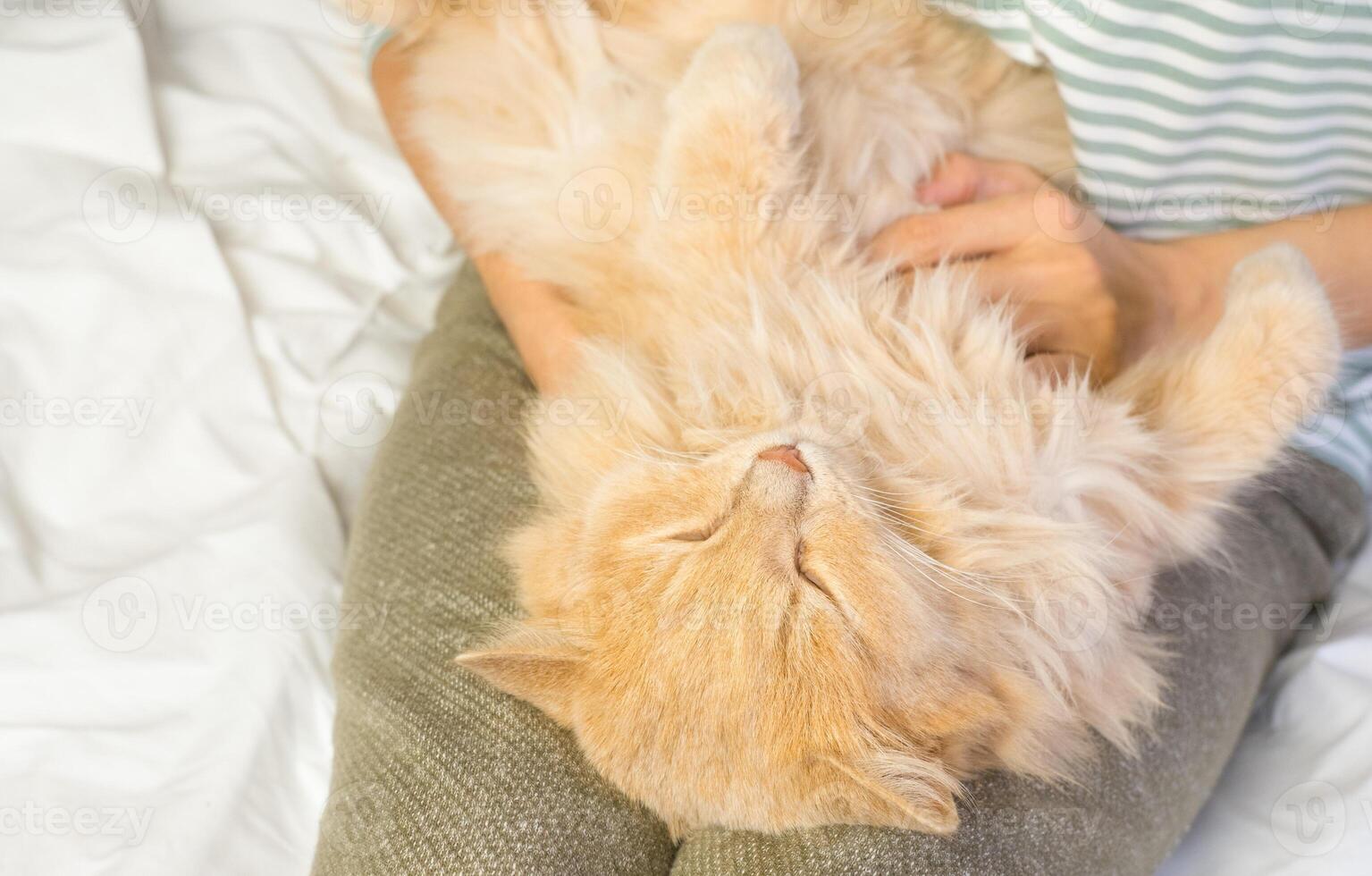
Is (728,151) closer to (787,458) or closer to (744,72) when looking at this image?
(744,72)

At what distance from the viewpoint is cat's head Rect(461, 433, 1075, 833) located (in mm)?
1187

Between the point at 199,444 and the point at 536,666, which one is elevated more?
the point at 536,666

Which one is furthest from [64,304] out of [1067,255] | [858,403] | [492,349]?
[1067,255]

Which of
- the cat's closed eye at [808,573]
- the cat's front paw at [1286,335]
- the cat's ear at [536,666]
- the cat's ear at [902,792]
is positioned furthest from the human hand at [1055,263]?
the cat's ear at [536,666]

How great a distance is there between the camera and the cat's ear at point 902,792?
3.58 ft

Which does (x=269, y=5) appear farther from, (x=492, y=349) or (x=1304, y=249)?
(x=1304, y=249)

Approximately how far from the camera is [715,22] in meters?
1.69

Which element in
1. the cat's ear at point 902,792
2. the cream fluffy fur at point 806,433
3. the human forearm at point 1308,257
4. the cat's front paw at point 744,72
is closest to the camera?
the cat's ear at point 902,792

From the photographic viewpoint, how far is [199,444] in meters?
1.80

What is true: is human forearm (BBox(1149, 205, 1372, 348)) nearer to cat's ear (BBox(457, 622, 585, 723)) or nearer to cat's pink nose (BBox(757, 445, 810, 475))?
cat's pink nose (BBox(757, 445, 810, 475))

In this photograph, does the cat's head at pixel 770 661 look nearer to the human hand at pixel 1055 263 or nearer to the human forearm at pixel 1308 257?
the human hand at pixel 1055 263

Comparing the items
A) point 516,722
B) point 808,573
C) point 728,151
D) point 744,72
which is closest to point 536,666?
point 516,722

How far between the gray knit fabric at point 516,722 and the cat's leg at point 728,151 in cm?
54

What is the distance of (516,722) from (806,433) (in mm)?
636
